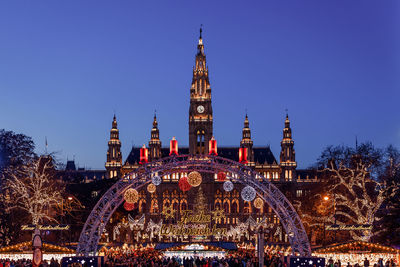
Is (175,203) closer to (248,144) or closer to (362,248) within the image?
(248,144)

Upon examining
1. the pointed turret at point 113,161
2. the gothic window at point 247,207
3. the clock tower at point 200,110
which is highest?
the clock tower at point 200,110

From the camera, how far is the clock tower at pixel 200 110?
371ft

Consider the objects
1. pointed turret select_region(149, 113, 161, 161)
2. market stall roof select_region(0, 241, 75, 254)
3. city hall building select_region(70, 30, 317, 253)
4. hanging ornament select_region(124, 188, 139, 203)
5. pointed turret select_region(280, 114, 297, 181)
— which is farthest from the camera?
pointed turret select_region(149, 113, 161, 161)

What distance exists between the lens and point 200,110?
375ft

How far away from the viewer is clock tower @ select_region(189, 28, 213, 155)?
371 feet

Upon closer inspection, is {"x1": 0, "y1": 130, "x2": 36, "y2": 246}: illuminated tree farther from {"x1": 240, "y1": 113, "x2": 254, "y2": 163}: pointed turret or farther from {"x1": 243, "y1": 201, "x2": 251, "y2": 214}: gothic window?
{"x1": 240, "y1": 113, "x2": 254, "y2": 163}: pointed turret

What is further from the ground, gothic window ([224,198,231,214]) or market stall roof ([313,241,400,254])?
gothic window ([224,198,231,214])

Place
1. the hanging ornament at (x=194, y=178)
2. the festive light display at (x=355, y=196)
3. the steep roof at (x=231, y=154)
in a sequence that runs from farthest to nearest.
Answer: the steep roof at (x=231, y=154) → the festive light display at (x=355, y=196) → the hanging ornament at (x=194, y=178)

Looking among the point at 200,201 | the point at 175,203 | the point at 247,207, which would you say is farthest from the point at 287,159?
the point at 175,203

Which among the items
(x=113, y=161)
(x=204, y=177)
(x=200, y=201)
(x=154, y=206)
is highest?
(x=113, y=161)

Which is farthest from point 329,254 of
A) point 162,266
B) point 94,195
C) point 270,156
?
point 270,156

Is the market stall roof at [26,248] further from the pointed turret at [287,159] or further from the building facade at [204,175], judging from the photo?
the pointed turret at [287,159]

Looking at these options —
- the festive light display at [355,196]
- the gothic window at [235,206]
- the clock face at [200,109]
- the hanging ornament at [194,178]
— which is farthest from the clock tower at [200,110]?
the hanging ornament at [194,178]

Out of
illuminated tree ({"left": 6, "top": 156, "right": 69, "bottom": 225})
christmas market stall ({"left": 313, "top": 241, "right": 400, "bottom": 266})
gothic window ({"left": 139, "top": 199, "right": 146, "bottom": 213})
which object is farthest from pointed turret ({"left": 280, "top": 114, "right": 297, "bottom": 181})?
christmas market stall ({"left": 313, "top": 241, "right": 400, "bottom": 266})
